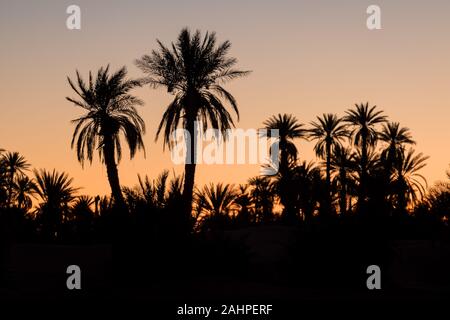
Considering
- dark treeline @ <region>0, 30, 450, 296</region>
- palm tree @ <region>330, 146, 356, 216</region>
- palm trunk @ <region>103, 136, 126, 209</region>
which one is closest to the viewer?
dark treeline @ <region>0, 30, 450, 296</region>

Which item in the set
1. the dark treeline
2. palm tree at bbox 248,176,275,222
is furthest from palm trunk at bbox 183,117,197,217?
palm tree at bbox 248,176,275,222

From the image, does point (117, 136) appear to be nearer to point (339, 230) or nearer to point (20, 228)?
point (20, 228)

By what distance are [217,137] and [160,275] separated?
63.0 ft

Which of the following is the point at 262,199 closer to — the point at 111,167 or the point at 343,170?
the point at 343,170

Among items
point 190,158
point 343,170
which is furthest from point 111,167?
point 343,170

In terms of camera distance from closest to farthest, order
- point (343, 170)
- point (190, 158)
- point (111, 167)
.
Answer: point (190, 158)
point (111, 167)
point (343, 170)

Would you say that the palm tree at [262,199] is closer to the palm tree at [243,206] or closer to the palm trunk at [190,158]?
the palm tree at [243,206]

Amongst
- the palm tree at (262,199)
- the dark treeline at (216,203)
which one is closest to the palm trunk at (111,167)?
the dark treeline at (216,203)

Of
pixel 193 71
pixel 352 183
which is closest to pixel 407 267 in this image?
pixel 193 71

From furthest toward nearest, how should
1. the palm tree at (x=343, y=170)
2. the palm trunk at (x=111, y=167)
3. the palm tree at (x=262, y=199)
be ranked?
the palm tree at (x=262, y=199) → the palm tree at (x=343, y=170) → the palm trunk at (x=111, y=167)

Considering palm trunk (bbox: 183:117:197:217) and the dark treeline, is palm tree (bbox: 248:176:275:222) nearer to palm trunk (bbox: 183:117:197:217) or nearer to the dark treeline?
the dark treeline

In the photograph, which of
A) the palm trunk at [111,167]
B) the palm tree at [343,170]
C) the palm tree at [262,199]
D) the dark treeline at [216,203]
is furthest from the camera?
the palm tree at [262,199]

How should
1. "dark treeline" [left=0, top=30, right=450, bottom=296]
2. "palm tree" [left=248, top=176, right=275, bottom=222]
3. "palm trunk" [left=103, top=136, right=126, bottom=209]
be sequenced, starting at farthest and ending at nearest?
"palm tree" [left=248, top=176, right=275, bottom=222] < "palm trunk" [left=103, top=136, right=126, bottom=209] < "dark treeline" [left=0, top=30, right=450, bottom=296]
